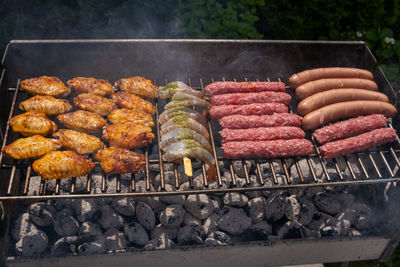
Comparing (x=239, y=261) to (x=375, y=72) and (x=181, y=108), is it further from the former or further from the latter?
(x=375, y=72)

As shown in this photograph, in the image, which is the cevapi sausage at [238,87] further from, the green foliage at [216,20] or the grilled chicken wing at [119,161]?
the green foliage at [216,20]

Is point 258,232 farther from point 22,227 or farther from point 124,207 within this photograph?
point 22,227

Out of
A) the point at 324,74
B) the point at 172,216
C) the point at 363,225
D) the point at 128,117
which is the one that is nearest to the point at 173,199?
the point at 172,216

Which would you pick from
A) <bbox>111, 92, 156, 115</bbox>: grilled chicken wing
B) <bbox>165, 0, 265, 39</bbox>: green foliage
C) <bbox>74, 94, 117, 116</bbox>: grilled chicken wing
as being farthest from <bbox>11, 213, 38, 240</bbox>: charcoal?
<bbox>165, 0, 265, 39</bbox>: green foliage

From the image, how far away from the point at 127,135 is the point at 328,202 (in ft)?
9.80

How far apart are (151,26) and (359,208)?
16.3 feet

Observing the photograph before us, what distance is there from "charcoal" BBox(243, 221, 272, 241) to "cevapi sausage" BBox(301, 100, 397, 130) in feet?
4.69

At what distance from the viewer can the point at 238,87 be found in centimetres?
466

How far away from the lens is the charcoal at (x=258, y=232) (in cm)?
444

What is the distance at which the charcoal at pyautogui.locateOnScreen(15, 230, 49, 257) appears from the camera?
13.4 feet

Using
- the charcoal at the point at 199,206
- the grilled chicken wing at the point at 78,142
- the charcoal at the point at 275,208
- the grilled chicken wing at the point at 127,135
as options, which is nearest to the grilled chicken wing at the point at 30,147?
the grilled chicken wing at the point at 78,142

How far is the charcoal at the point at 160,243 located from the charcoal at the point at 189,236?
0.12 m

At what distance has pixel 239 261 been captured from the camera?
13.9 feet

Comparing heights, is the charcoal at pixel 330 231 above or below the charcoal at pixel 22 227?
below
